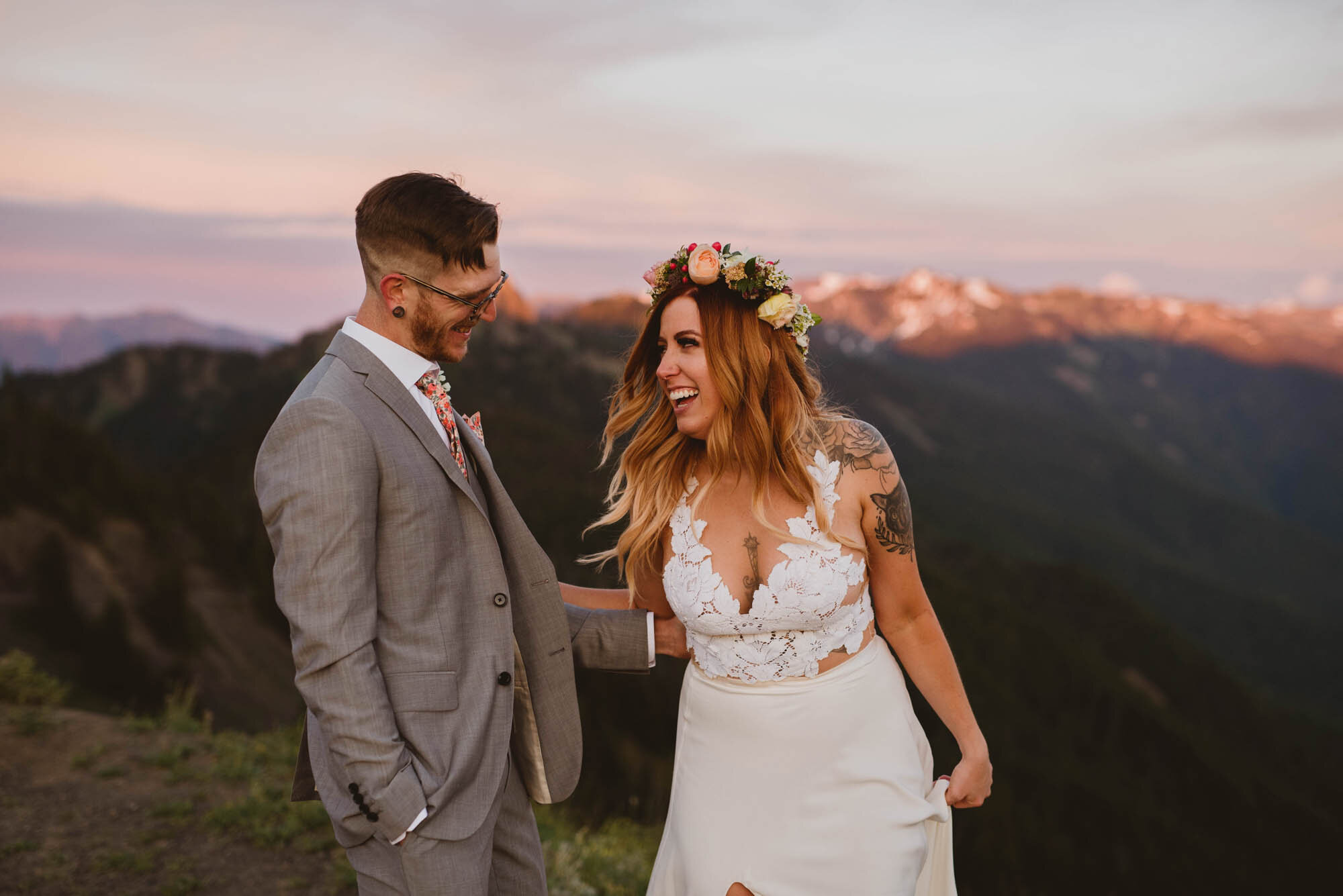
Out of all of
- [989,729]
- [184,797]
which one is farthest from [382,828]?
[989,729]

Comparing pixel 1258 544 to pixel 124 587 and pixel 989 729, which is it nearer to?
pixel 989 729

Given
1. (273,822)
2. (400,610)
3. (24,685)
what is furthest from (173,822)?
(400,610)

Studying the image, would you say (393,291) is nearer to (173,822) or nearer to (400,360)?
(400,360)

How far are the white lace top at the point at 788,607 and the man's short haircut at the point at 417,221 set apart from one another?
1.46m

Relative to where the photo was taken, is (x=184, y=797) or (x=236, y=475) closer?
(x=184, y=797)

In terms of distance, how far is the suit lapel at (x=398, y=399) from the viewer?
2818 millimetres

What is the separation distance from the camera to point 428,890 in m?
2.67

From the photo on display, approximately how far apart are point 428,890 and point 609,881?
10.3ft

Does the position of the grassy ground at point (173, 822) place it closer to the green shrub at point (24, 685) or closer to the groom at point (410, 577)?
the green shrub at point (24, 685)

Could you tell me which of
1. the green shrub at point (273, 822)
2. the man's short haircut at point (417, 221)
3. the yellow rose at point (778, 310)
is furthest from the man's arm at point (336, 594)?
the green shrub at point (273, 822)

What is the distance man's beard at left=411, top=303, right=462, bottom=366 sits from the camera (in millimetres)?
2924

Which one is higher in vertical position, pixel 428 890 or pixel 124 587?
pixel 428 890

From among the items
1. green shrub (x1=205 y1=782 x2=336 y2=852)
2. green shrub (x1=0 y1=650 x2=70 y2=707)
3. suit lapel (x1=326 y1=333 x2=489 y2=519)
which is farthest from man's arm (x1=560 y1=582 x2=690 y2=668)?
green shrub (x1=0 y1=650 x2=70 y2=707)

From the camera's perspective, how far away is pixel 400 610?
274 centimetres
